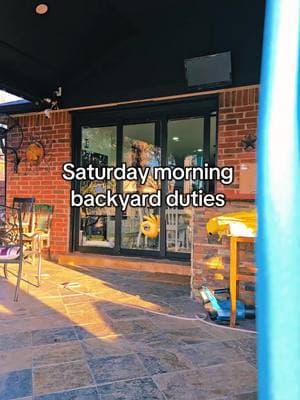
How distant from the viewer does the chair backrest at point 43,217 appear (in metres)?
5.28

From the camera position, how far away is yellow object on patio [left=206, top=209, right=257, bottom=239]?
9.11 feet

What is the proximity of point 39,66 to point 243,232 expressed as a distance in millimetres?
3517

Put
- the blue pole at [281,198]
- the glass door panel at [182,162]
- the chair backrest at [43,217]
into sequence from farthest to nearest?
the chair backrest at [43,217] → the glass door panel at [182,162] → the blue pole at [281,198]

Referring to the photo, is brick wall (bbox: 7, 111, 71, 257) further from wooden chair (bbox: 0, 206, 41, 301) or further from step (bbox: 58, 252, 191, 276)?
wooden chair (bbox: 0, 206, 41, 301)

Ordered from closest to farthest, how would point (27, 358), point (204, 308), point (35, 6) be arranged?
point (27, 358)
point (204, 308)
point (35, 6)

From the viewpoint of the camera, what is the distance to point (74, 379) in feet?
6.42

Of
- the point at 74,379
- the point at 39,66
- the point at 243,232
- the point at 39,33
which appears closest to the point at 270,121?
the point at 74,379

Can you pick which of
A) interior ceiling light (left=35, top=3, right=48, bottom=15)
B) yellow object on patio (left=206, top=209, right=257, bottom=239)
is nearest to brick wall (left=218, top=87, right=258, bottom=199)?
yellow object on patio (left=206, top=209, right=257, bottom=239)

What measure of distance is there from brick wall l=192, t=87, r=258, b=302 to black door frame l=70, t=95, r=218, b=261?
0.93ft

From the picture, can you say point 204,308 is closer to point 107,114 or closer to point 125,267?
point 125,267

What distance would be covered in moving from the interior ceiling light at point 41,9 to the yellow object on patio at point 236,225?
2925 millimetres

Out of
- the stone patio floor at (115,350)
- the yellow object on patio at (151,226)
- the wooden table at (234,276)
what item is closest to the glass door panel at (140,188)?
the yellow object on patio at (151,226)

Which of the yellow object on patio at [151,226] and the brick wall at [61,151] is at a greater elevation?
the brick wall at [61,151]

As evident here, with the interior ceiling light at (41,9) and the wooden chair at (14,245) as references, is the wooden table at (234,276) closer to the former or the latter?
the wooden chair at (14,245)
